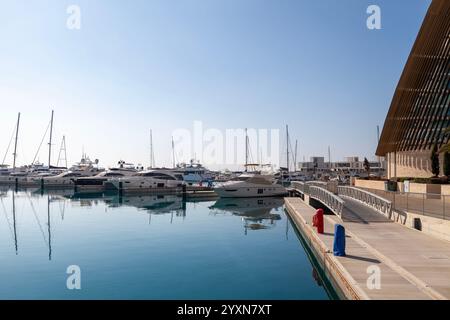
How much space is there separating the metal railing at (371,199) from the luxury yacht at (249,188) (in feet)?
83.3

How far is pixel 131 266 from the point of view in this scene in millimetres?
19797

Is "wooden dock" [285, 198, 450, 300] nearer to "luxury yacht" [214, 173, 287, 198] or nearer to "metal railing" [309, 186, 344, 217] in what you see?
"metal railing" [309, 186, 344, 217]

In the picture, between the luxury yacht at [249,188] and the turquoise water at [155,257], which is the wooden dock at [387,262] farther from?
the luxury yacht at [249,188]

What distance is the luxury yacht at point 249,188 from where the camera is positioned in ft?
194

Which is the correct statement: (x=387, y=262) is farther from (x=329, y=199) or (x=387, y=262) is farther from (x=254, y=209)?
(x=254, y=209)

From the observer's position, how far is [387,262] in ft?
47.0

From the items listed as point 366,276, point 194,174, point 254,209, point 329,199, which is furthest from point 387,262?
point 194,174

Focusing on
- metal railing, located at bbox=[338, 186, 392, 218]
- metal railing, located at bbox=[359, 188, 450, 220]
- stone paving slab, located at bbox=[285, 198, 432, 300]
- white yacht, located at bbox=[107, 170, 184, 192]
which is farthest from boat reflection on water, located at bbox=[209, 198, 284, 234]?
white yacht, located at bbox=[107, 170, 184, 192]

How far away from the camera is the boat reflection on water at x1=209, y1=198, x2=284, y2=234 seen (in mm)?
35656

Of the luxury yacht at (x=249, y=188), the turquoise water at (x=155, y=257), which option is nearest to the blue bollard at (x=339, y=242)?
the turquoise water at (x=155, y=257)

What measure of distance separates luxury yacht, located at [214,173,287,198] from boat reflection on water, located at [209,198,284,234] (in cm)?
101

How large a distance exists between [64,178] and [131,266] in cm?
8033
